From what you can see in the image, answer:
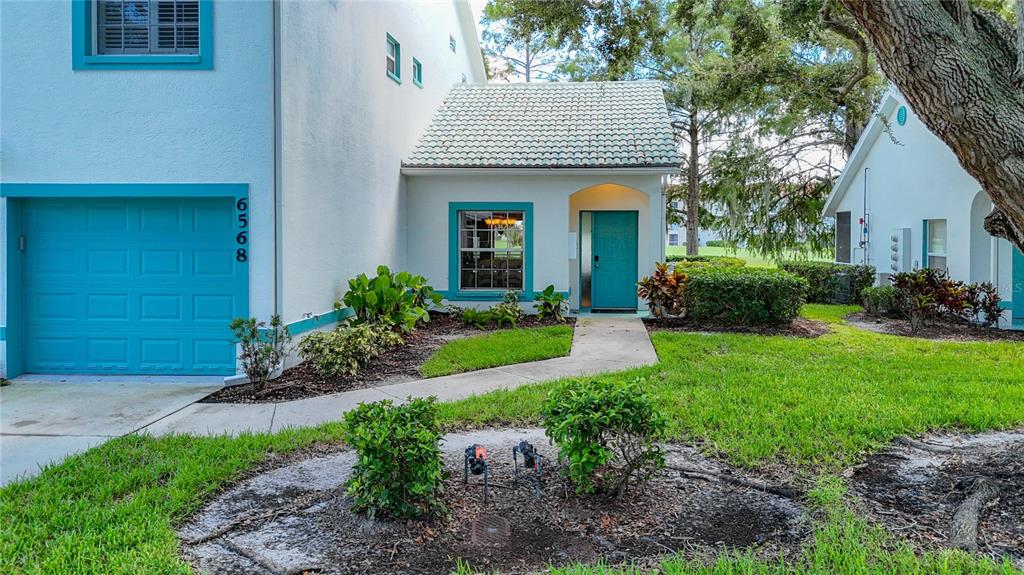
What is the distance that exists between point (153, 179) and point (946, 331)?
1311 cm

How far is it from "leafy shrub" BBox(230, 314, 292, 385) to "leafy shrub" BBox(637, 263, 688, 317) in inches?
301

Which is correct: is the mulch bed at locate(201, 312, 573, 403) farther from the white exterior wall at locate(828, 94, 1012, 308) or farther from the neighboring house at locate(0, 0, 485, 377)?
the white exterior wall at locate(828, 94, 1012, 308)

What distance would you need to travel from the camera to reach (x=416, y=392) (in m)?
7.95

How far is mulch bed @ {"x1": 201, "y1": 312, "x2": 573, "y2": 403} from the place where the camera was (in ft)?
25.9

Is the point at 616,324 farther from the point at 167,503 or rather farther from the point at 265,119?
the point at 167,503

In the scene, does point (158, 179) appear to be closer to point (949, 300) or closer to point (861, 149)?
point (949, 300)

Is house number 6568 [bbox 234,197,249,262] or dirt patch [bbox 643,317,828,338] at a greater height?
house number 6568 [bbox 234,197,249,262]

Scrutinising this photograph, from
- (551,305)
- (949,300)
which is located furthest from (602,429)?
(949,300)

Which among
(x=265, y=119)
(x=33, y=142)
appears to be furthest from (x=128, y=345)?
(x=265, y=119)

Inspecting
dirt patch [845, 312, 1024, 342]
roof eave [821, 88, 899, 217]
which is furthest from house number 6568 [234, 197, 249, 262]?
roof eave [821, 88, 899, 217]

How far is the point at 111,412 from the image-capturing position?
23.5 ft

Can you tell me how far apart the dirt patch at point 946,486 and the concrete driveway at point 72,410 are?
20.3 ft

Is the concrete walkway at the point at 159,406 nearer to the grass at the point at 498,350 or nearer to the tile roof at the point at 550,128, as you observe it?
the grass at the point at 498,350

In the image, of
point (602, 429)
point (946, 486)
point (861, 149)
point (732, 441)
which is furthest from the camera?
point (861, 149)
